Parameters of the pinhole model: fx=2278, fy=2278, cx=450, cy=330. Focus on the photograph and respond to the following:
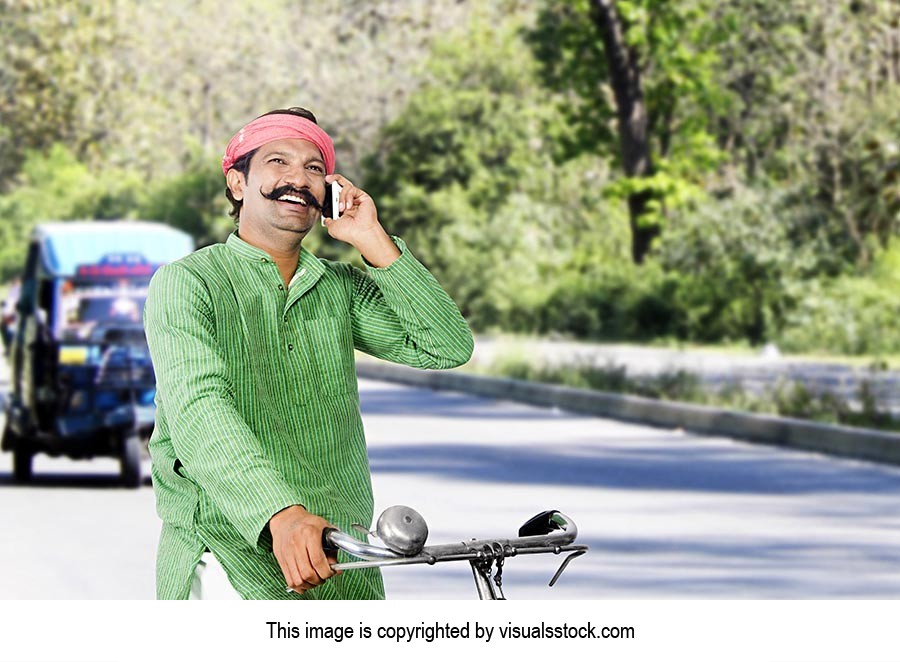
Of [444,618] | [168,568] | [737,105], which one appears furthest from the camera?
[737,105]

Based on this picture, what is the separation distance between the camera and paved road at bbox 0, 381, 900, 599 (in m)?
10.8

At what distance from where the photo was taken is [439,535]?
1266 centimetres

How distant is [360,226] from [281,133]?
21cm

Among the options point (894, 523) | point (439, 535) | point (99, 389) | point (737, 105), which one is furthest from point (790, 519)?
point (737, 105)

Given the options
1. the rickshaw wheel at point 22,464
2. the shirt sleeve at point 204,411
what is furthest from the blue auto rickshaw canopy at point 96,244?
the shirt sleeve at point 204,411

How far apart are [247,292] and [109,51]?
55.9m

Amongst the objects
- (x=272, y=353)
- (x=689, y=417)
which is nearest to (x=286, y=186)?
(x=272, y=353)

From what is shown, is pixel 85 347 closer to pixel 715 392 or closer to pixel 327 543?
pixel 715 392

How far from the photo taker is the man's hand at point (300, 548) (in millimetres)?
3434

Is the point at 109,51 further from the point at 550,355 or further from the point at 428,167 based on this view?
the point at 550,355

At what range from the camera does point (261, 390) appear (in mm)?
3885

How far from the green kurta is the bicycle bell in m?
0.47

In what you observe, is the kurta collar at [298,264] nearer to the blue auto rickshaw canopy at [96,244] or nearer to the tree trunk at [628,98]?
the blue auto rickshaw canopy at [96,244]

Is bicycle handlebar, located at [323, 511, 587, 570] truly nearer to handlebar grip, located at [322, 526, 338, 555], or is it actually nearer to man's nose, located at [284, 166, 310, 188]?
handlebar grip, located at [322, 526, 338, 555]
